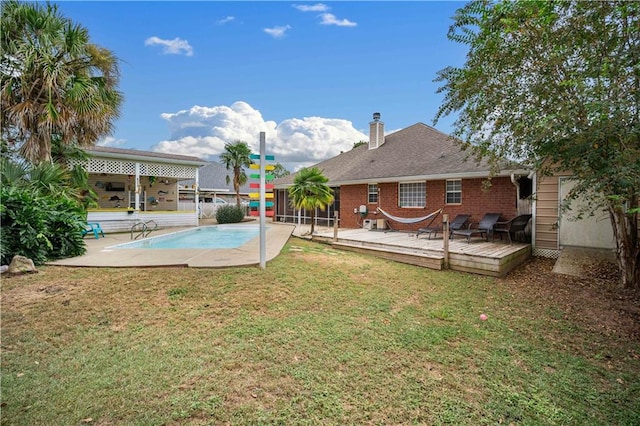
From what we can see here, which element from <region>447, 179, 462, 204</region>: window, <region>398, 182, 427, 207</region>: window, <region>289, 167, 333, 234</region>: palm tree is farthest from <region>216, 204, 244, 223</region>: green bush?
<region>447, 179, 462, 204</region>: window

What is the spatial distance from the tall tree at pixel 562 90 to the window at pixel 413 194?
5.59 metres

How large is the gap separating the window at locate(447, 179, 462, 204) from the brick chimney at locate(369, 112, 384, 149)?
634 cm

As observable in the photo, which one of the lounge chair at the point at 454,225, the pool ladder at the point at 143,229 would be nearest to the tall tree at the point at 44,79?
the pool ladder at the point at 143,229

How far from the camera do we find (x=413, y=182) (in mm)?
13031

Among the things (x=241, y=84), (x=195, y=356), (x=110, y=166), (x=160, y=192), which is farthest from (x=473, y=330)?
(x=160, y=192)

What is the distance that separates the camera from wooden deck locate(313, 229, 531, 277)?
7219 millimetres

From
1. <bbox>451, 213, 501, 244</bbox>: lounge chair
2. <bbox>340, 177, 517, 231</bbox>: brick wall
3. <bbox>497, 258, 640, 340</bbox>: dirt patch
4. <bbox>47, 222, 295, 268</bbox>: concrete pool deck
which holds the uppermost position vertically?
<bbox>340, 177, 517, 231</bbox>: brick wall

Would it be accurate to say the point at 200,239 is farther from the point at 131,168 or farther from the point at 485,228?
the point at 485,228

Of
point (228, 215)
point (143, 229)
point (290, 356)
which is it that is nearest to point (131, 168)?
point (143, 229)

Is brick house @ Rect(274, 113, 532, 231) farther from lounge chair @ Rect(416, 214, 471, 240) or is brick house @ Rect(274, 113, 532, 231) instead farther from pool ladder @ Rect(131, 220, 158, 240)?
pool ladder @ Rect(131, 220, 158, 240)

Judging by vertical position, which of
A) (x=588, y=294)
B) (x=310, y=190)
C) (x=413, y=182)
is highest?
(x=413, y=182)

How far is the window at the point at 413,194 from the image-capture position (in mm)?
12812

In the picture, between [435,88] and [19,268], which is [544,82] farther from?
[19,268]

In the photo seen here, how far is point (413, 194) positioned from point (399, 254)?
522 centimetres
